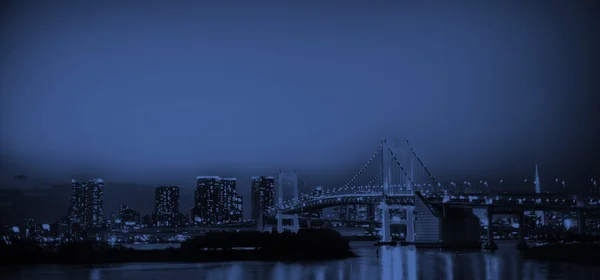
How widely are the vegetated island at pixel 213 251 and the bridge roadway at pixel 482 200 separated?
60.8 ft

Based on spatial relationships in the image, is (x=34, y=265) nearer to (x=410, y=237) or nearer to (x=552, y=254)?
(x=552, y=254)

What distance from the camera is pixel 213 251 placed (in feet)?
142

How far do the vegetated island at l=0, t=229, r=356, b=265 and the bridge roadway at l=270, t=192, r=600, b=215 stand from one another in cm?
1855

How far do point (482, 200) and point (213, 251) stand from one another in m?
35.1

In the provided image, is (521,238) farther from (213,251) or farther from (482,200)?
(213,251)

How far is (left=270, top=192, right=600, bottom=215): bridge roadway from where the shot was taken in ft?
198

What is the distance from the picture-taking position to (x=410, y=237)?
71.2m

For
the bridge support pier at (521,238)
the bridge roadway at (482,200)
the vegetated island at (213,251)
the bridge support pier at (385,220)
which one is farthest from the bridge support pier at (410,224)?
the vegetated island at (213,251)

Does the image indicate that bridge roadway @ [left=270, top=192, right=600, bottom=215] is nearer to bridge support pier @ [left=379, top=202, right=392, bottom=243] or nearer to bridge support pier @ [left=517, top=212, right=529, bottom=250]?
bridge support pier @ [left=379, top=202, right=392, bottom=243]

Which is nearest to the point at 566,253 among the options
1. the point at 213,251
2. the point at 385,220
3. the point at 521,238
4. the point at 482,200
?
the point at 521,238

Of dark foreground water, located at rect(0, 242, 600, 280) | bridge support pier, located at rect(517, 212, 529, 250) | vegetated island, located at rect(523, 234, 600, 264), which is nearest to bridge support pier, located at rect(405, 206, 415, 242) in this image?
bridge support pier, located at rect(517, 212, 529, 250)

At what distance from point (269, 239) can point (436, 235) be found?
22.8m

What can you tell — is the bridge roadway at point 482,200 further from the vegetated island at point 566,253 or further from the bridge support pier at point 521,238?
the vegetated island at point 566,253

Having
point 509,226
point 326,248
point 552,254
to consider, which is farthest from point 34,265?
point 509,226
